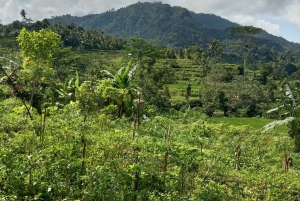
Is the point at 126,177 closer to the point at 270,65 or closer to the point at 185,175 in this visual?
the point at 185,175

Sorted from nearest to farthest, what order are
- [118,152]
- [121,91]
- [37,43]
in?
[118,152] → [37,43] → [121,91]

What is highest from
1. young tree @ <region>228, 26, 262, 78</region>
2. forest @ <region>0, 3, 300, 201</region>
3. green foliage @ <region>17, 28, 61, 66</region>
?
young tree @ <region>228, 26, 262, 78</region>

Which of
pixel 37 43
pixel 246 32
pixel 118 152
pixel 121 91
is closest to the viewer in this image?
pixel 118 152

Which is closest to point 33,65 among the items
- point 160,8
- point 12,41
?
point 12,41

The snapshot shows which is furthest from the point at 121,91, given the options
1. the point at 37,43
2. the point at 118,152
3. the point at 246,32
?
the point at 246,32

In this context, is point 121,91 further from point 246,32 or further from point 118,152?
point 246,32

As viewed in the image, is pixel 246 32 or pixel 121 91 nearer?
pixel 121 91

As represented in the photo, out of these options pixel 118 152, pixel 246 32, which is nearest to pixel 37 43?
pixel 118 152

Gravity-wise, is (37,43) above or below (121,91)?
above

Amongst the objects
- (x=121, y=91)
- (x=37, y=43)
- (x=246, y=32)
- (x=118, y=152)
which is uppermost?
(x=246, y=32)

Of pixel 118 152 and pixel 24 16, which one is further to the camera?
pixel 24 16

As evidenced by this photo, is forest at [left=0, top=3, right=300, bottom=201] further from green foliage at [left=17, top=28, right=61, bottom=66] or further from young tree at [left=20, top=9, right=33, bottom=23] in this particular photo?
young tree at [left=20, top=9, right=33, bottom=23]

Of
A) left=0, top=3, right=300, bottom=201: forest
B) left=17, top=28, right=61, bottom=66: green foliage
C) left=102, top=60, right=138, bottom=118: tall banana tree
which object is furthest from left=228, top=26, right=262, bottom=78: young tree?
left=17, top=28, right=61, bottom=66: green foliage

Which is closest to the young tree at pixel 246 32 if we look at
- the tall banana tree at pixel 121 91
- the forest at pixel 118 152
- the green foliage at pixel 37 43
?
the forest at pixel 118 152
